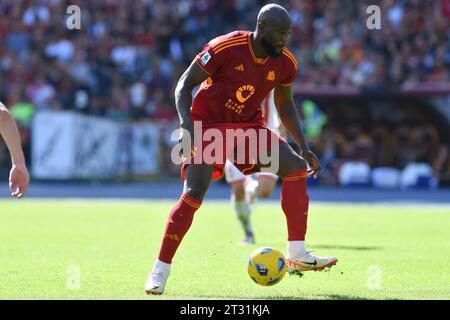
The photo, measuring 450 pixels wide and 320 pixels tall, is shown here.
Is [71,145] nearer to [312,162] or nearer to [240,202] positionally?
[240,202]

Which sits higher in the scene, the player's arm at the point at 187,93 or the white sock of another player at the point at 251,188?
the player's arm at the point at 187,93

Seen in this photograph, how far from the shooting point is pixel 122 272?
31.5ft

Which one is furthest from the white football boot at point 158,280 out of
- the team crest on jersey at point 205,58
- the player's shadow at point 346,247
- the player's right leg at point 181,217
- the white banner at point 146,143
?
the white banner at point 146,143

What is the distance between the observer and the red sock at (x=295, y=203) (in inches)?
338

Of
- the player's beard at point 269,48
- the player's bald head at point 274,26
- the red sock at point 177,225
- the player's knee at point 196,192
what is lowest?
the red sock at point 177,225

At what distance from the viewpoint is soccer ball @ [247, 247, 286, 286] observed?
823 centimetres

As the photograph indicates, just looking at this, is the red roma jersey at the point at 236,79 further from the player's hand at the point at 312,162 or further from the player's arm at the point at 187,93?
the player's hand at the point at 312,162

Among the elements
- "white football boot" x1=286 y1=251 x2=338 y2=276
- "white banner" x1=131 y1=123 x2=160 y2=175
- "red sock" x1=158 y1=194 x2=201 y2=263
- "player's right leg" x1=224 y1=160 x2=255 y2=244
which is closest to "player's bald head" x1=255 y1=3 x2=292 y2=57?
"red sock" x1=158 y1=194 x2=201 y2=263

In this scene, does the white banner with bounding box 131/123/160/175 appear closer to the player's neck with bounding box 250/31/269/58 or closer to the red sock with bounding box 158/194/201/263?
the player's neck with bounding box 250/31/269/58

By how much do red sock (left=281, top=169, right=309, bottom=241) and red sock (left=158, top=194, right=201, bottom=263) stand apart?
889 mm

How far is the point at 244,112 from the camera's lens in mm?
8648

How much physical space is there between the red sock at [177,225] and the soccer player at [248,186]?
4628 millimetres

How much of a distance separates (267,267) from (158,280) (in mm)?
926

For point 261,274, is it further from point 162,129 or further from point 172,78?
point 172,78
